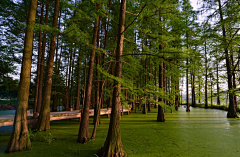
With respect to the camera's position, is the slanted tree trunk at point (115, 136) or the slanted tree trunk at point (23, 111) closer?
the slanted tree trunk at point (115, 136)

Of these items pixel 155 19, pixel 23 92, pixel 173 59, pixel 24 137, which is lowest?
pixel 24 137

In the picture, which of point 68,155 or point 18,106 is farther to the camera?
point 18,106

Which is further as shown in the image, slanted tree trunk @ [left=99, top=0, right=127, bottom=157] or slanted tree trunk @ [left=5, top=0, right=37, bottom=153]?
slanted tree trunk @ [left=5, top=0, right=37, bottom=153]

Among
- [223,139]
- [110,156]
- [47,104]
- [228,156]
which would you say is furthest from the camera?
[47,104]

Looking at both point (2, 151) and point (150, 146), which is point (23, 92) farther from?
point (150, 146)

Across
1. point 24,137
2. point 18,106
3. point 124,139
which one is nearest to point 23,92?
point 18,106

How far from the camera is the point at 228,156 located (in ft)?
12.7

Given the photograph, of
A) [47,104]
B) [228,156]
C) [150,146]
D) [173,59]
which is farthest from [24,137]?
Result: [228,156]

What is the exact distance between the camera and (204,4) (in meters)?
4.56

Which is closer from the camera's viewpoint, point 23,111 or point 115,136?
point 115,136

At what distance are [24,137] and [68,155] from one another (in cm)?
167

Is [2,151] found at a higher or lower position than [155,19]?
lower

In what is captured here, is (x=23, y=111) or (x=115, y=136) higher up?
(x=23, y=111)

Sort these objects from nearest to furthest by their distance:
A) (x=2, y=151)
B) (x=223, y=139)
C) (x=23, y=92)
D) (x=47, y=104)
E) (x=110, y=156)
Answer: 1. (x=110, y=156)
2. (x=2, y=151)
3. (x=23, y=92)
4. (x=223, y=139)
5. (x=47, y=104)
